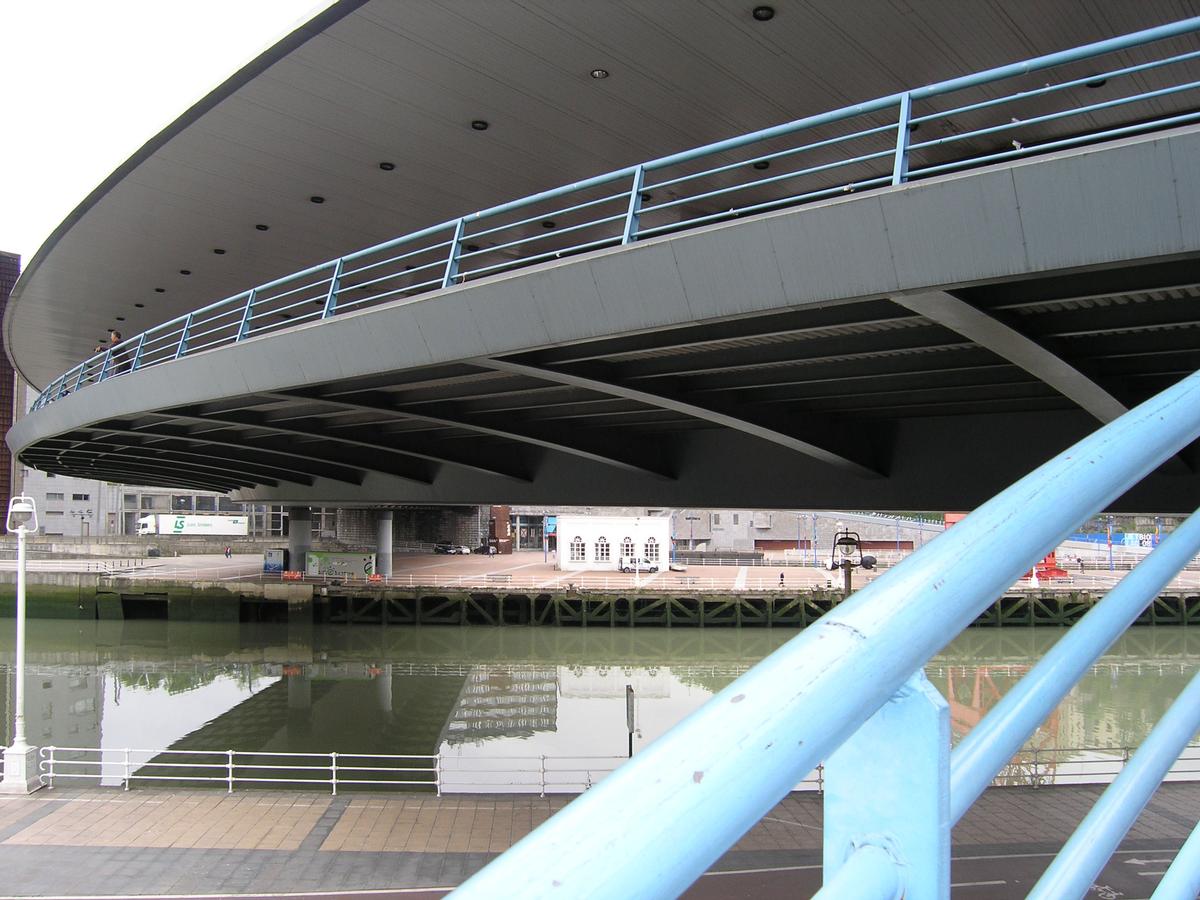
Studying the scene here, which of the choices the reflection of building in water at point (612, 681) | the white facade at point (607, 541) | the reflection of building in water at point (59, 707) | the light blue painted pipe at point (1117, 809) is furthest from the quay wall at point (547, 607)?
the light blue painted pipe at point (1117, 809)

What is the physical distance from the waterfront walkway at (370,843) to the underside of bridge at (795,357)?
4.88 m

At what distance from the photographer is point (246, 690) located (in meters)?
28.4

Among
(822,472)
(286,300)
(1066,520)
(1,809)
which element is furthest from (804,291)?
(286,300)

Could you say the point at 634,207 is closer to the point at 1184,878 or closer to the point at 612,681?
the point at 1184,878

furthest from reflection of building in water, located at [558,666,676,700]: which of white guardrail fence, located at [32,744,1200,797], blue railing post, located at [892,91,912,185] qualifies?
blue railing post, located at [892,91,912,185]

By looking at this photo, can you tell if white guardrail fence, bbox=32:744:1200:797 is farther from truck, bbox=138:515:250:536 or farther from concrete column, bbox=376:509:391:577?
truck, bbox=138:515:250:536

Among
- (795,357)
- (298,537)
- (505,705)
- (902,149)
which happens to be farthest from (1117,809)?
(298,537)

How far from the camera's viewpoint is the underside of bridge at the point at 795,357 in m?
6.30

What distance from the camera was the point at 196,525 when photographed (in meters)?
83.7

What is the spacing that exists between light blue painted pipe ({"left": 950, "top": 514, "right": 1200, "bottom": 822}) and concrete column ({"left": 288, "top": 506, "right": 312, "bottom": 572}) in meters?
53.0

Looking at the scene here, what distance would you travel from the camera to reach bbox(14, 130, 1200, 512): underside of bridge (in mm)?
6301

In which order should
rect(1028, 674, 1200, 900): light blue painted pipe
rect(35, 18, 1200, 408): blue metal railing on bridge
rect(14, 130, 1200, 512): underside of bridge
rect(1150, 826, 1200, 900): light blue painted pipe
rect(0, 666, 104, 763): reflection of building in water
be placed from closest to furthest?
rect(1028, 674, 1200, 900): light blue painted pipe < rect(1150, 826, 1200, 900): light blue painted pipe < rect(14, 130, 1200, 512): underside of bridge < rect(35, 18, 1200, 408): blue metal railing on bridge < rect(0, 666, 104, 763): reflection of building in water

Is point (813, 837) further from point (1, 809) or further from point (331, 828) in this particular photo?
point (1, 809)

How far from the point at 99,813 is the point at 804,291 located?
1321 cm
